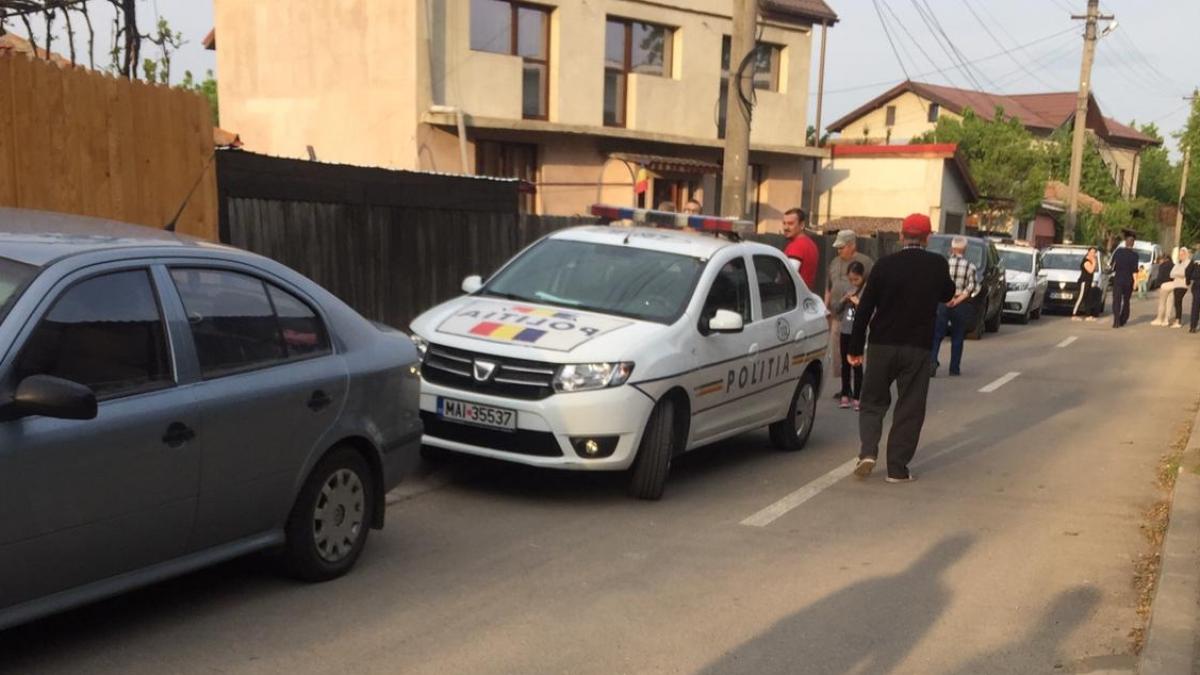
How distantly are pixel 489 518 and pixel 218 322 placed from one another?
2.54 metres

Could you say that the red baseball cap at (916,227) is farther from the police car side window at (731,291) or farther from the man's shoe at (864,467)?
the man's shoe at (864,467)

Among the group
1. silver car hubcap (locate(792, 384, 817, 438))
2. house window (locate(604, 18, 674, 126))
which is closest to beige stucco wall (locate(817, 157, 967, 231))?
house window (locate(604, 18, 674, 126))

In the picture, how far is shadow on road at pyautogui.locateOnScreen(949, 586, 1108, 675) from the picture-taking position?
5023mm

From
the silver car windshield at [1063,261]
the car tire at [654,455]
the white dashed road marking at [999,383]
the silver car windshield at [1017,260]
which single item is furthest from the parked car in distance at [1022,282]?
the car tire at [654,455]

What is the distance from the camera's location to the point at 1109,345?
2069cm

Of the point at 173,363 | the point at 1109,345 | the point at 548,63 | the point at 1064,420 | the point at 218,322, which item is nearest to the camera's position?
the point at 173,363

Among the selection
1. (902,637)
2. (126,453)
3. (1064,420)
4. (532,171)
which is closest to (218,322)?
(126,453)

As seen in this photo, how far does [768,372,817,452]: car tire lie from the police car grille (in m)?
2.99

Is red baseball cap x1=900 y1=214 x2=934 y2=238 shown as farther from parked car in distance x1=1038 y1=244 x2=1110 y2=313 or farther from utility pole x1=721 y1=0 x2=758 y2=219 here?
parked car in distance x1=1038 y1=244 x2=1110 y2=313

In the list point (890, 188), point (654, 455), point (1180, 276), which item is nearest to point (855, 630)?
point (654, 455)

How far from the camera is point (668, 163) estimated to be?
2306 centimetres

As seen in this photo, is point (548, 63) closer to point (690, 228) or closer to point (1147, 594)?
point (690, 228)

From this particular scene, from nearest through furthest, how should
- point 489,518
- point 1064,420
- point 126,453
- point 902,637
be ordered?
point 126,453 < point 902,637 < point 489,518 < point 1064,420

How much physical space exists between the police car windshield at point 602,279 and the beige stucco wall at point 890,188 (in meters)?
27.7
